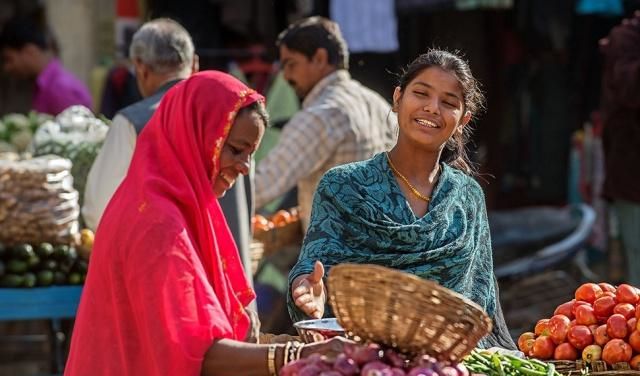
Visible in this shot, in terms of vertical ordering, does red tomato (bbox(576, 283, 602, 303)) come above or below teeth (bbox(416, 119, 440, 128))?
below

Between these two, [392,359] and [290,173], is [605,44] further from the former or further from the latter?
[392,359]

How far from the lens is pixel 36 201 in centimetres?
615

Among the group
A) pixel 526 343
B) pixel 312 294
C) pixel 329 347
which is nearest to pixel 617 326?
pixel 526 343

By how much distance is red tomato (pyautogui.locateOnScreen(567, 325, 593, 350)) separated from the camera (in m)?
4.05

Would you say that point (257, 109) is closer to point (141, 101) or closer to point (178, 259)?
point (178, 259)

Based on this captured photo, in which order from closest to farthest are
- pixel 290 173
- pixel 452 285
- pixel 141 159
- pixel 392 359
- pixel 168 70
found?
pixel 392 359 < pixel 141 159 < pixel 452 285 < pixel 168 70 < pixel 290 173

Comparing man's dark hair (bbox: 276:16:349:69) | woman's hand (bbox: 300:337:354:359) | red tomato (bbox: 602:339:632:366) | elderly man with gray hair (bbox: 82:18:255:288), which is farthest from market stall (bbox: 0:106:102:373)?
woman's hand (bbox: 300:337:354:359)

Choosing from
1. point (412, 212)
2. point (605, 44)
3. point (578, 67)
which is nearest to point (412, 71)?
point (412, 212)

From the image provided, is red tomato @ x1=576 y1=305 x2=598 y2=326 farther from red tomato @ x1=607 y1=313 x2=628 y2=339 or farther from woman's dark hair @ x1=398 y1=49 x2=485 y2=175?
woman's dark hair @ x1=398 y1=49 x2=485 y2=175

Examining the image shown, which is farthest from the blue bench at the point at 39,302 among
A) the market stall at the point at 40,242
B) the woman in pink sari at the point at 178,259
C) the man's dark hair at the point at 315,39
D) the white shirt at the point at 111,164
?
the woman in pink sari at the point at 178,259

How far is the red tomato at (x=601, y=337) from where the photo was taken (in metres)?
4.03

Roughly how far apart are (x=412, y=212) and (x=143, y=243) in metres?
0.98

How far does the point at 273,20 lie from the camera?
30.9 feet

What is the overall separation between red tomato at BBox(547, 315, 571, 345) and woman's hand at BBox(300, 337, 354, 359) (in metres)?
1.13
